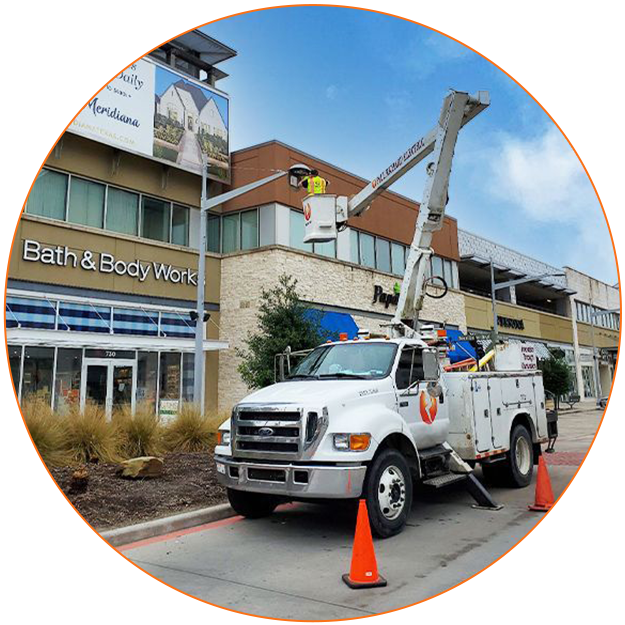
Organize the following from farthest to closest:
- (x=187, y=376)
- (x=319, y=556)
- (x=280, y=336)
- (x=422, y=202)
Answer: (x=187, y=376), (x=280, y=336), (x=422, y=202), (x=319, y=556)

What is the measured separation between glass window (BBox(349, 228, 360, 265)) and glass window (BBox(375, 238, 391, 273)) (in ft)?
5.66

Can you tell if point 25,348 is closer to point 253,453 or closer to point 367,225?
point 253,453

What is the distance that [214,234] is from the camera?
25.4 meters

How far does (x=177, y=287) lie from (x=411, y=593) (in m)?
19.1

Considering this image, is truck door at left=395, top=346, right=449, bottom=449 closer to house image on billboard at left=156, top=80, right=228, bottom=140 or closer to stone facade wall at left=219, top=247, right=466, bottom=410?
stone facade wall at left=219, top=247, right=466, bottom=410

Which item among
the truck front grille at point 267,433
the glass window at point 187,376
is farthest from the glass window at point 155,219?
the truck front grille at point 267,433

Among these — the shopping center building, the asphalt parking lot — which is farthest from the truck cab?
the shopping center building

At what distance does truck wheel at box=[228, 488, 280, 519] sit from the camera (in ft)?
25.1

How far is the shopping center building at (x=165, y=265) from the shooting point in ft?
60.0

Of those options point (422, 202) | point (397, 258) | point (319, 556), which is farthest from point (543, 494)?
point (397, 258)

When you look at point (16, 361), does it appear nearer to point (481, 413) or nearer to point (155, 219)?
point (155, 219)

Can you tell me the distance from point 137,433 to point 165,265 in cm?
1267

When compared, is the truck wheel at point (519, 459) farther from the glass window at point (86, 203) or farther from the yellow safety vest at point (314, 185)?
the glass window at point (86, 203)

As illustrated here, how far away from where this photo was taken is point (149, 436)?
10570 millimetres
